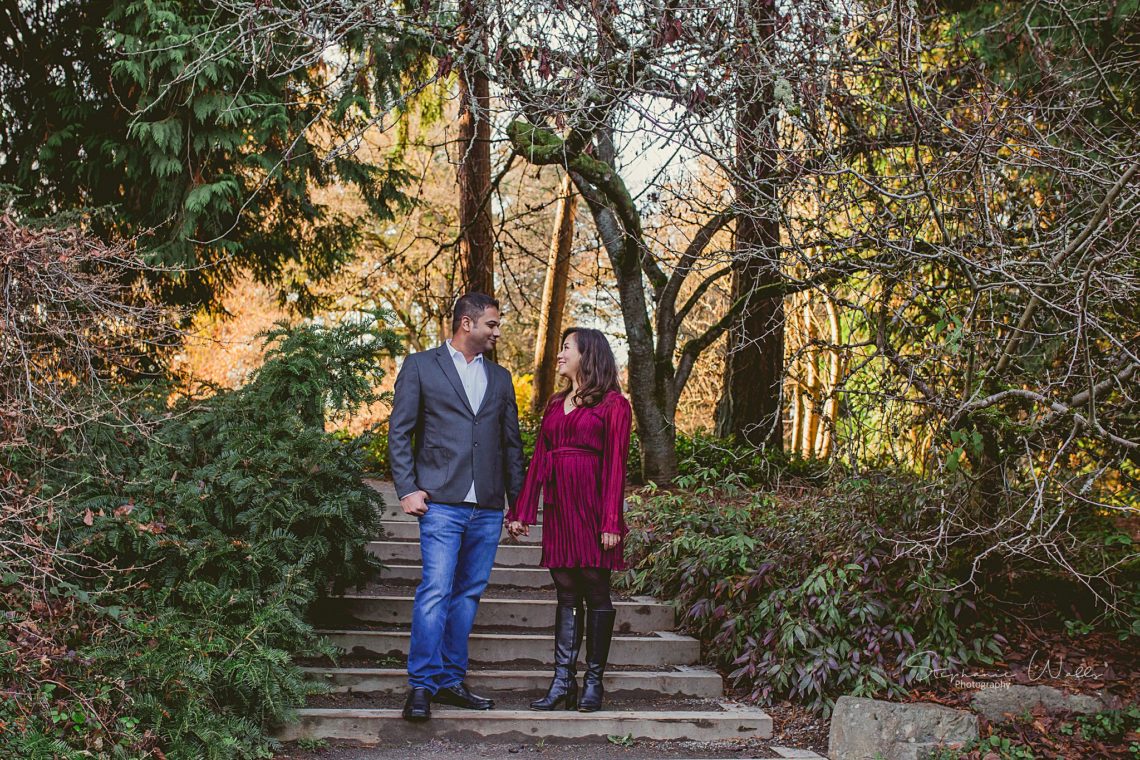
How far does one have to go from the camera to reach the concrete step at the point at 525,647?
571cm

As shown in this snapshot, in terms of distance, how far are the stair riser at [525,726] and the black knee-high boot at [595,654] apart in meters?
0.08

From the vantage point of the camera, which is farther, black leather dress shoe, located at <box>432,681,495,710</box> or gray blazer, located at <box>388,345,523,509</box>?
black leather dress shoe, located at <box>432,681,495,710</box>

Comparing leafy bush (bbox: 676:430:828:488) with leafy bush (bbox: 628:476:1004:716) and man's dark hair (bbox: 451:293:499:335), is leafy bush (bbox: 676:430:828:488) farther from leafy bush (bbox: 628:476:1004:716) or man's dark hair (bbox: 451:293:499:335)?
man's dark hair (bbox: 451:293:499:335)

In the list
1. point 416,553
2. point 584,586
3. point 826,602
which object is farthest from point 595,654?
point 416,553

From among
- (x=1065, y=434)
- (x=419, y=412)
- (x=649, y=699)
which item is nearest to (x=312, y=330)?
(x=419, y=412)

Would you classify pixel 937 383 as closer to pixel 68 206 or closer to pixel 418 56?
pixel 418 56

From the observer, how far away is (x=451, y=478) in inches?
191

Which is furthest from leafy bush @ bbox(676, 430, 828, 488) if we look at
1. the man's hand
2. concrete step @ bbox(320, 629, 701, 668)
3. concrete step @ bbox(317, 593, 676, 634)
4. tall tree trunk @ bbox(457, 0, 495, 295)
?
the man's hand

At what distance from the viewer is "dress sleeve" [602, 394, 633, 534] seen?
4.88m

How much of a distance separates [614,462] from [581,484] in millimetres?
227

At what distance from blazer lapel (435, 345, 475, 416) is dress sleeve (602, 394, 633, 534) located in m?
0.72

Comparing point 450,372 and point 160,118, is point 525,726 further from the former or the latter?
point 160,118

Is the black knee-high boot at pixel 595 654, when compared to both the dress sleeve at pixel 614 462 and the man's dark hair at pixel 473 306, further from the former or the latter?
the man's dark hair at pixel 473 306

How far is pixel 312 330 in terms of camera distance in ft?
19.5
